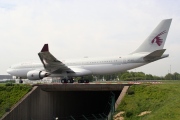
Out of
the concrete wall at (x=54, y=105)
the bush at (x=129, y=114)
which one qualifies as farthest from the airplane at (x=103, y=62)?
the bush at (x=129, y=114)

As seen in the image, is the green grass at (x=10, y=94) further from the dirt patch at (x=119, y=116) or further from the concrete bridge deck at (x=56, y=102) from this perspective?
the dirt patch at (x=119, y=116)

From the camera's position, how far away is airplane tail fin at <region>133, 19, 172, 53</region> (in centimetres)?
3847

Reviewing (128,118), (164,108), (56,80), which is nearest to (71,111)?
(128,118)

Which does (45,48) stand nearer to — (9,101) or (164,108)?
(9,101)

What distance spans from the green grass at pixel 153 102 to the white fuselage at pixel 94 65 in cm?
1045

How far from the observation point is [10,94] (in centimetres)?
3450

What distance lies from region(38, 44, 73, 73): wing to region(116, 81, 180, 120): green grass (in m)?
14.2

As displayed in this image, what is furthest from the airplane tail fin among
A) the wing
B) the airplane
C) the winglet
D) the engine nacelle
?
the engine nacelle

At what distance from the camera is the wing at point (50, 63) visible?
38.6m

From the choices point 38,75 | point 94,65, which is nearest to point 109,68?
point 94,65

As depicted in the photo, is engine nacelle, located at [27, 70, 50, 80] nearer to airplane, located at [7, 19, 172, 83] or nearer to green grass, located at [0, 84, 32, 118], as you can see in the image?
airplane, located at [7, 19, 172, 83]

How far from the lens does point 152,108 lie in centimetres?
2389

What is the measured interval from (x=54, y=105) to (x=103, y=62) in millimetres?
9869

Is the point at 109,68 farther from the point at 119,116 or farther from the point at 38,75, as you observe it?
the point at 119,116
